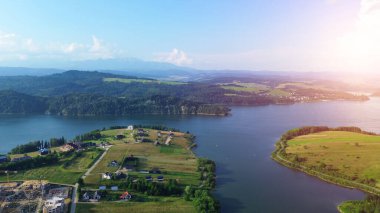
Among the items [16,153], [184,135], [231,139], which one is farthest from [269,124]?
[16,153]

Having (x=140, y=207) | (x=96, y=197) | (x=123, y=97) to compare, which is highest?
(x=123, y=97)

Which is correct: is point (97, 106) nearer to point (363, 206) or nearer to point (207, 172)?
point (207, 172)

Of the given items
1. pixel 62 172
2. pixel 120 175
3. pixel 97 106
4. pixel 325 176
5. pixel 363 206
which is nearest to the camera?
pixel 363 206

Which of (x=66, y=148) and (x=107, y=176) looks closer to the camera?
(x=107, y=176)

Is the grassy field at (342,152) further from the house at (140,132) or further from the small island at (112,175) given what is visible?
the house at (140,132)

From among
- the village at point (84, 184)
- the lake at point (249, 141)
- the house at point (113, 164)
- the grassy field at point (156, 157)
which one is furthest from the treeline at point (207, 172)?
the house at point (113, 164)

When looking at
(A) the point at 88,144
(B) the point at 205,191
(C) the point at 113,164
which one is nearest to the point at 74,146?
(A) the point at 88,144
